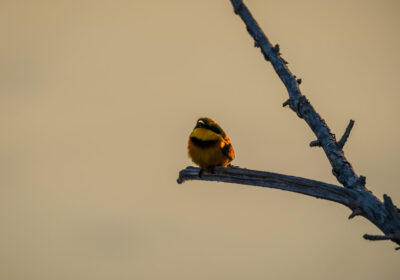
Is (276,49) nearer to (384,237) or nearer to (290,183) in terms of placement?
(290,183)

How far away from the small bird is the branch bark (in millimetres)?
312

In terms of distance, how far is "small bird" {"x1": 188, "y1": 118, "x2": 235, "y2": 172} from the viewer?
8.39 meters

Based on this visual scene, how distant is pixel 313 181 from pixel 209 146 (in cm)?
245

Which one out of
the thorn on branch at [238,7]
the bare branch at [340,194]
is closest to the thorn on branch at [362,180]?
the bare branch at [340,194]

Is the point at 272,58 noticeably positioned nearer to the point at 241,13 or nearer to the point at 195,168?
the point at 241,13

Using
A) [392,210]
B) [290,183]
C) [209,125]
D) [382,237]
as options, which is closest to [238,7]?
[209,125]

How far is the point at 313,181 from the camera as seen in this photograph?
20.8 feet

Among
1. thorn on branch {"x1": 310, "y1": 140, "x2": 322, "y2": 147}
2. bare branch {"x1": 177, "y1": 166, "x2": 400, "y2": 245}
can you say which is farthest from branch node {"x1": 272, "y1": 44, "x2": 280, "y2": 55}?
bare branch {"x1": 177, "y1": 166, "x2": 400, "y2": 245}

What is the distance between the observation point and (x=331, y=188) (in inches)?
245

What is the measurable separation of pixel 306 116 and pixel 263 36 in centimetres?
118

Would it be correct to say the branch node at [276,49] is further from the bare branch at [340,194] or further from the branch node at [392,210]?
the branch node at [392,210]

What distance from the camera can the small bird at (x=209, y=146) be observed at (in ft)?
27.5

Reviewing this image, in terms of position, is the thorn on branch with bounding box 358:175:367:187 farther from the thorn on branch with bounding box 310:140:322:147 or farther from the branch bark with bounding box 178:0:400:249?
the thorn on branch with bounding box 310:140:322:147

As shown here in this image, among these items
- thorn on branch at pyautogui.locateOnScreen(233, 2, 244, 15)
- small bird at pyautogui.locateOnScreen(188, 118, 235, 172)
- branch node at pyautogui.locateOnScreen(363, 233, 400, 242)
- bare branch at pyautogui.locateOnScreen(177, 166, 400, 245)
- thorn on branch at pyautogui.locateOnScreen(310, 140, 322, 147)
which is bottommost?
branch node at pyautogui.locateOnScreen(363, 233, 400, 242)
